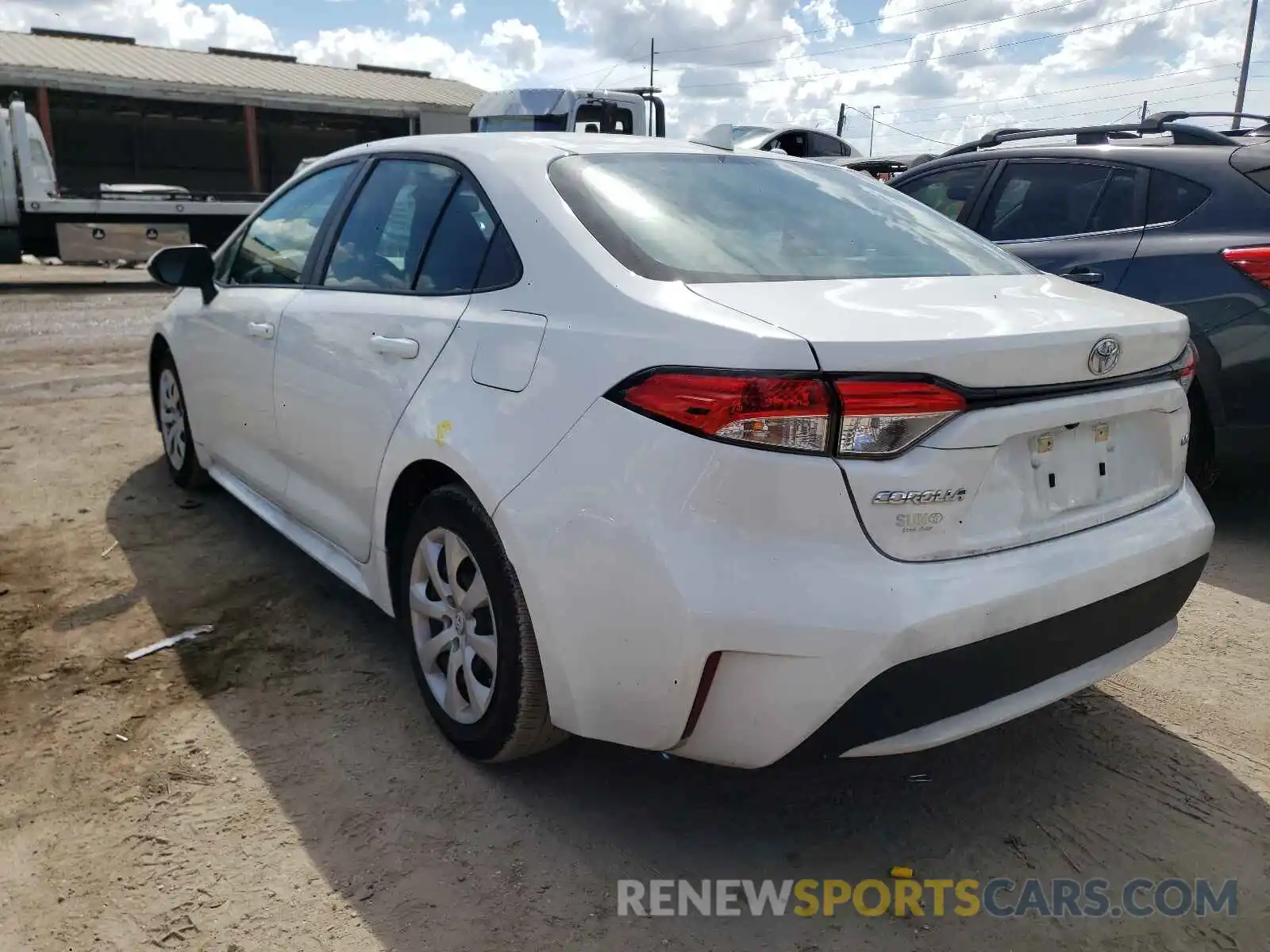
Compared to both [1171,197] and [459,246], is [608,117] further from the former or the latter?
[459,246]

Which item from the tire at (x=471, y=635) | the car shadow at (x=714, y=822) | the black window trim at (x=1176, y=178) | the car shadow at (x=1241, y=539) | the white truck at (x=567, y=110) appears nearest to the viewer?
the car shadow at (x=714, y=822)

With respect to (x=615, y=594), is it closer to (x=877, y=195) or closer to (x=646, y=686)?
(x=646, y=686)

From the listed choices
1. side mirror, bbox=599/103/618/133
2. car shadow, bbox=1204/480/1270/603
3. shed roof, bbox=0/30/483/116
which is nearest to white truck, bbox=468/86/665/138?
side mirror, bbox=599/103/618/133

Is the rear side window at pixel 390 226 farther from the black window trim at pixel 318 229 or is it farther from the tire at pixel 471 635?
the tire at pixel 471 635

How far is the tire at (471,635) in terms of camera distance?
2.35 meters

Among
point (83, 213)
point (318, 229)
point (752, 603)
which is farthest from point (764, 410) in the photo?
point (83, 213)

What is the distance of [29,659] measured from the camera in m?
3.21

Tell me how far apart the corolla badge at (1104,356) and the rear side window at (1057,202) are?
Answer: 2.75m

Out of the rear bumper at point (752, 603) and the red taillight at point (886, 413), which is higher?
the red taillight at point (886, 413)

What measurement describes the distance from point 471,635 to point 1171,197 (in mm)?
3722

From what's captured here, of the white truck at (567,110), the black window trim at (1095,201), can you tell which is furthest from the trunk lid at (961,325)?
the white truck at (567,110)

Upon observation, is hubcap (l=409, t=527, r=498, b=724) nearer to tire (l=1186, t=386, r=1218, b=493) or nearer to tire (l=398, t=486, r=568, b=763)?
tire (l=398, t=486, r=568, b=763)

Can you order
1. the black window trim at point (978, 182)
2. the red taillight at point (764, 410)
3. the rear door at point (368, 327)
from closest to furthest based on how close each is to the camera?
the red taillight at point (764, 410), the rear door at point (368, 327), the black window trim at point (978, 182)

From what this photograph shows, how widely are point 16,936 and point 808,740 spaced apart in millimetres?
1643
